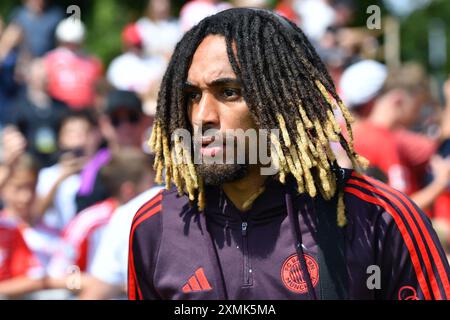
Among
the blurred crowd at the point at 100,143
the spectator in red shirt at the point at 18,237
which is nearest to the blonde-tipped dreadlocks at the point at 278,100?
the blurred crowd at the point at 100,143

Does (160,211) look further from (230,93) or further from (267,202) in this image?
(230,93)

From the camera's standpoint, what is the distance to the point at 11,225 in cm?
669

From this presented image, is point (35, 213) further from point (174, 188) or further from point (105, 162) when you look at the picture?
point (174, 188)

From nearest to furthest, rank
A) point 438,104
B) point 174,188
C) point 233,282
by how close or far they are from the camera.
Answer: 1. point 233,282
2. point 174,188
3. point 438,104

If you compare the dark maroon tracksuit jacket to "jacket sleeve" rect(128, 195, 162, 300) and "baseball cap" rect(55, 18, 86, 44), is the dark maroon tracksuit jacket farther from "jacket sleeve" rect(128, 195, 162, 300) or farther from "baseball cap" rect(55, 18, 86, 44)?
"baseball cap" rect(55, 18, 86, 44)

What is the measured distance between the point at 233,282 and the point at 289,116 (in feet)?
2.22

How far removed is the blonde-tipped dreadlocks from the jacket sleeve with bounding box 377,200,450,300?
0.62 feet

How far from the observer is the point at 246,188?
3771 millimetres

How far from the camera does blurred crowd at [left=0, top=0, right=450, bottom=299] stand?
6.55 m

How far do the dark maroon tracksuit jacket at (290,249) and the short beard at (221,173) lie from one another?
0.54 ft

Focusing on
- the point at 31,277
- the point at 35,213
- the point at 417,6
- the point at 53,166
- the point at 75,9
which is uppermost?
the point at 417,6

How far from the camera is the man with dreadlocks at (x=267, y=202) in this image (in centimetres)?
348

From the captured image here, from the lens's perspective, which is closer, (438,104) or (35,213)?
(35,213)
